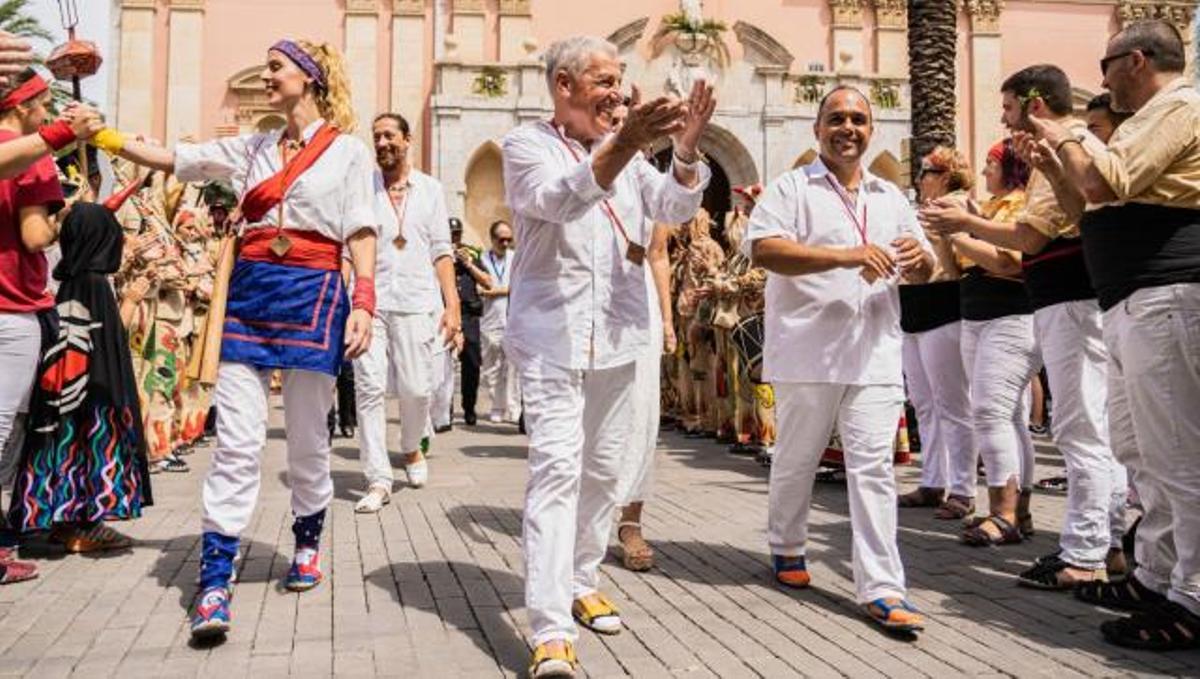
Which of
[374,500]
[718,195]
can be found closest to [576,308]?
[374,500]

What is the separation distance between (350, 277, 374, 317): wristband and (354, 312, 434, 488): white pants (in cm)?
222

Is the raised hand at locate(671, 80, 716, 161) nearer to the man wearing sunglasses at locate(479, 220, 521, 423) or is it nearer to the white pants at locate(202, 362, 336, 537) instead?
the white pants at locate(202, 362, 336, 537)

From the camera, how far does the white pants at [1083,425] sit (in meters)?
4.97

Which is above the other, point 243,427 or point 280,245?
point 280,245

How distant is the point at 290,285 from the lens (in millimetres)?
4602

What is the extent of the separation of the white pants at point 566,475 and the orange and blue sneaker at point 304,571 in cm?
135

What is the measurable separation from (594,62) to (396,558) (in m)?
2.91

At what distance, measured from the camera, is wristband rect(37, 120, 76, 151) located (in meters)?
4.24

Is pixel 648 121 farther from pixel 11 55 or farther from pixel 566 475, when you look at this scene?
pixel 11 55

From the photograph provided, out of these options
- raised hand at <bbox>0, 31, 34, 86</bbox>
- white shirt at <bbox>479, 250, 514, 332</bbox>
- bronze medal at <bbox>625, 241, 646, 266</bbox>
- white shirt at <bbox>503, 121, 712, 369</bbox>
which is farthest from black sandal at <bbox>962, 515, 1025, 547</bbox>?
white shirt at <bbox>479, 250, 514, 332</bbox>

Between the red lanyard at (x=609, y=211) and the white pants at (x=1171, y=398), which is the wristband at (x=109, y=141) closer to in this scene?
the red lanyard at (x=609, y=211)

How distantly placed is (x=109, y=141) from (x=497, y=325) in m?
9.74

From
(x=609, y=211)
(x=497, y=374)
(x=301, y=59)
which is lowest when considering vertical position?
(x=497, y=374)

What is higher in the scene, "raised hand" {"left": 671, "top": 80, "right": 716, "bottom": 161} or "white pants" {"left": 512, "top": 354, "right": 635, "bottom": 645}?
"raised hand" {"left": 671, "top": 80, "right": 716, "bottom": 161}
